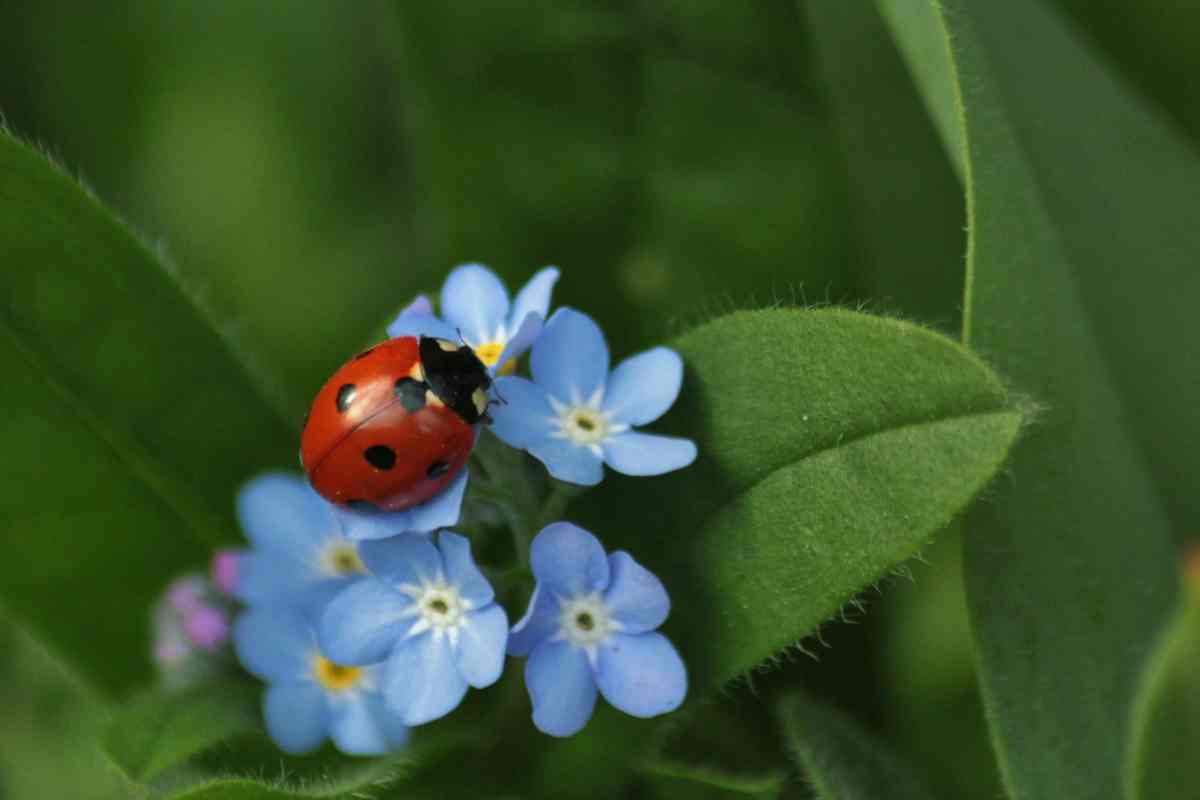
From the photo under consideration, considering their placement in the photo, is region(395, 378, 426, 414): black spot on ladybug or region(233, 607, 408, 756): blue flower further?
region(233, 607, 408, 756): blue flower

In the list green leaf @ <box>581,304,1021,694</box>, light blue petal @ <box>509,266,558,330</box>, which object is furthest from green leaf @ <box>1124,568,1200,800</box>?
light blue petal @ <box>509,266,558,330</box>

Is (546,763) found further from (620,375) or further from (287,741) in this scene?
(620,375)

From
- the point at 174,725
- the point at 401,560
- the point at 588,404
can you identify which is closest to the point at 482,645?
the point at 401,560

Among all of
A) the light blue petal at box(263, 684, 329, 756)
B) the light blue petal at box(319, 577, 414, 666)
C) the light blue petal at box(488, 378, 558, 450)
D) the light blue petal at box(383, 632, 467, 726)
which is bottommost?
the light blue petal at box(263, 684, 329, 756)

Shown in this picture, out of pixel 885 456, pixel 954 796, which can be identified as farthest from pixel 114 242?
pixel 954 796

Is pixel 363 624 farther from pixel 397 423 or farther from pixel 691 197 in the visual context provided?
pixel 691 197

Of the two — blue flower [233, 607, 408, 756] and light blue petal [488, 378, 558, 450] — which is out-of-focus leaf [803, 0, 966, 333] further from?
blue flower [233, 607, 408, 756]
